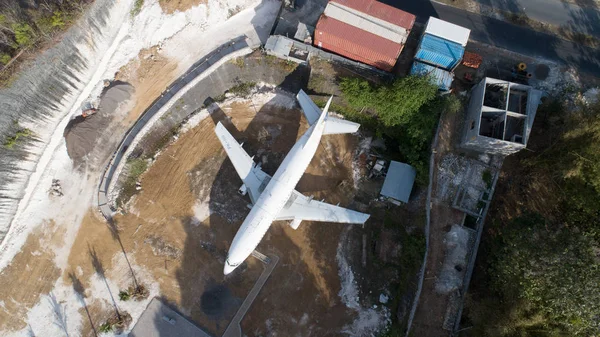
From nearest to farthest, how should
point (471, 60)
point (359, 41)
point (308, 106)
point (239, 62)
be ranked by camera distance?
point (359, 41), point (308, 106), point (471, 60), point (239, 62)

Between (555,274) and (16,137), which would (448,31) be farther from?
(16,137)

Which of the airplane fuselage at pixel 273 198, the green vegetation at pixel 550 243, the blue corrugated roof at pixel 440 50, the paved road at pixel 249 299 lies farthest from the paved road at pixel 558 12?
the paved road at pixel 249 299

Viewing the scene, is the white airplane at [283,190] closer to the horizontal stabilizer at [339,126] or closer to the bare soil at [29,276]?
the horizontal stabilizer at [339,126]

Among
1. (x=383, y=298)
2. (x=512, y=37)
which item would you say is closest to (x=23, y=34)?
(x=383, y=298)

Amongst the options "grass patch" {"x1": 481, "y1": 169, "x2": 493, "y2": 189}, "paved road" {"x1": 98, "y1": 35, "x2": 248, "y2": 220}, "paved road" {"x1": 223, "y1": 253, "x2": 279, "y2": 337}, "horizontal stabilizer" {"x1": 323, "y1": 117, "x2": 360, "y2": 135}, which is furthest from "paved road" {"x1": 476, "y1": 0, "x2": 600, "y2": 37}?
"paved road" {"x1": 223, "y1": 253, "x2": 279, "y2": 337}

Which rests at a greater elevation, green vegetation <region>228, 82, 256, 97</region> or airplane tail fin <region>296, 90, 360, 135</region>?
green vegetation <region>228, 82, 256, 97</region>

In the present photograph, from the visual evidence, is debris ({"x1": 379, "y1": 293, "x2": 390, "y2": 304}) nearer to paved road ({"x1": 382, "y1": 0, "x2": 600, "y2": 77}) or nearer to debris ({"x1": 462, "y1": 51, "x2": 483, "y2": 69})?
debris ({"x1": 462, "y1": 51, "x2": 483, "y2": 69})

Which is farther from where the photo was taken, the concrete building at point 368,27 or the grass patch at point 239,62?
the grass patch at point 239,62
